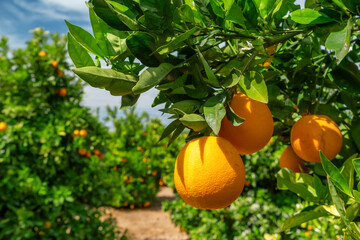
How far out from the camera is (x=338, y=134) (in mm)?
872

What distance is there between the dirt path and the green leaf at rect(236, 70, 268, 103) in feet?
16.1

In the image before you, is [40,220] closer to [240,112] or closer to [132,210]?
[240,112]

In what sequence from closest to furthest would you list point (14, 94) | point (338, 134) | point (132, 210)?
point (338, 134)
point (14, 94)
point (132, 210)

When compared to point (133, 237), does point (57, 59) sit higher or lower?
higher

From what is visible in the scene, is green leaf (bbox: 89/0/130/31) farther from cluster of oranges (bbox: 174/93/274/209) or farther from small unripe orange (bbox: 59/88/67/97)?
small unripe orange (bbox: 59/88/67/97)

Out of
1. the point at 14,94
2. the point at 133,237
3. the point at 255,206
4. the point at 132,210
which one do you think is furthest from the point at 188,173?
the point at 132,210

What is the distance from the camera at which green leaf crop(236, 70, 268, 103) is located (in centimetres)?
61

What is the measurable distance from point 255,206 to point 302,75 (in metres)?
2.62

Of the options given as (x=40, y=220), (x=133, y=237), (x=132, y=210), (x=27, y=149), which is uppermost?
(x=27, y=149)

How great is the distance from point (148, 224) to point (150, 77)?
263 inches

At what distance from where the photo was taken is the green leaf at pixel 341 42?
2.01 feet

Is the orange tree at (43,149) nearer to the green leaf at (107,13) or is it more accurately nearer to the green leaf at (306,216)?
the green leaf at (306,216)

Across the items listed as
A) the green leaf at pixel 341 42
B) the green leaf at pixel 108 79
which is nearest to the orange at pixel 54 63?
the green leaf at pixel 108 79

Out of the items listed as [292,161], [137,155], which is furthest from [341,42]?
[137,155]
